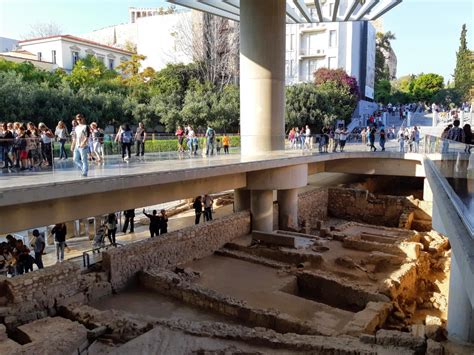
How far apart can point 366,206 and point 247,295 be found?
14352mm

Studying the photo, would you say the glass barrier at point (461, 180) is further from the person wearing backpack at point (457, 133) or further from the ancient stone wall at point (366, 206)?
the ancient stone wall at point (366, 206)

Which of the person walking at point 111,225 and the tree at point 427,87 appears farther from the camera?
the tree at point 427,87

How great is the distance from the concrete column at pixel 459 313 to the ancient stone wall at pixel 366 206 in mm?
13725

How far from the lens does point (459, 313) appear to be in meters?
9.67

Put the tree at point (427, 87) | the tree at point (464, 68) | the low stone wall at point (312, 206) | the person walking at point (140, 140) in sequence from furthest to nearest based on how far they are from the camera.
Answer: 1. the tree at point (427, 87)
2. the tree at point (464, 68)
3. the low stone wall at point (312, 206)
4. the person walking at point (140, 140)

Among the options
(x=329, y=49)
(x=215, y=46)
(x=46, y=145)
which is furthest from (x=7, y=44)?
(x=46, y=145)

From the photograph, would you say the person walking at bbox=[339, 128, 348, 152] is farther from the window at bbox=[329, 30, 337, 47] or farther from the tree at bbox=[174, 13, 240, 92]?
the window at bbox=[329, 30, 337, 47]

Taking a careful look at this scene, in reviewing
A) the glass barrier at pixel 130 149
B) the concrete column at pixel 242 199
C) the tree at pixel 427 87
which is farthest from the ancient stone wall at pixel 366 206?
the tree at pixel 427 87

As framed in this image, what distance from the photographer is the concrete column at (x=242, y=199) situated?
1934cm

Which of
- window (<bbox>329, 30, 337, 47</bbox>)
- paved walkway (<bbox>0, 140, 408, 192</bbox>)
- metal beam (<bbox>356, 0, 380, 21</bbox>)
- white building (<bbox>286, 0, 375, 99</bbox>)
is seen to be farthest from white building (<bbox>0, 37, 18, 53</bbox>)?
paved walkway (<bbox>0, 140, 408, 192</bbox>)

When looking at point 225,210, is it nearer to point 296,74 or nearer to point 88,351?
point 88,351

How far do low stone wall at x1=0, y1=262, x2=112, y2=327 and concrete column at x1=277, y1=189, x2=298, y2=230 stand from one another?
10034 millimetres

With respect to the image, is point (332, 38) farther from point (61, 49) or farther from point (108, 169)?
point (108, 169)

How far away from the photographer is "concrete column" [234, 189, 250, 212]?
19.3 m
